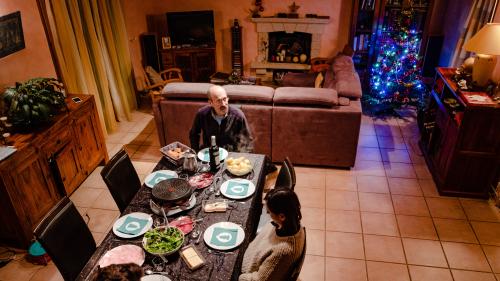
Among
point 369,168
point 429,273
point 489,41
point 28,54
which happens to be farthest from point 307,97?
point 28,54

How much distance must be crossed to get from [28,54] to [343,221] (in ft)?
12.4

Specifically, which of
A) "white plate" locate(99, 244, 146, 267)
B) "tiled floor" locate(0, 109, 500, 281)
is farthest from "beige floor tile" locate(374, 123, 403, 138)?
"white plate" locate(99, 244, 146, 267)

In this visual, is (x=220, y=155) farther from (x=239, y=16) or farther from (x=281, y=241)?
(x=239, y=16)

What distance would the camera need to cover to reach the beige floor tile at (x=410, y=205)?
3.82m

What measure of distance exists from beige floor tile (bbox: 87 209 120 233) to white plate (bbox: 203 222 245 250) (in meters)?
1.68

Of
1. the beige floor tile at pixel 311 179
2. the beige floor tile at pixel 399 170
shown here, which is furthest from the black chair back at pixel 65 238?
the beige floor tile at pixel 399 170

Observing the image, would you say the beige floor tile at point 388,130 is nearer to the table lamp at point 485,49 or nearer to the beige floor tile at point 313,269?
the table lamp at point 485,49

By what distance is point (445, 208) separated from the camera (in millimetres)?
3863

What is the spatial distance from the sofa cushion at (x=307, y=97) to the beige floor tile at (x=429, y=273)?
1.82 meters

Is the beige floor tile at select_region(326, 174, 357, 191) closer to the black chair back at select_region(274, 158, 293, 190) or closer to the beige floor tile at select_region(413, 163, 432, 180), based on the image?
the beige floor tile at select_region(413, 163, 432, 180)

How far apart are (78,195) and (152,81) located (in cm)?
265

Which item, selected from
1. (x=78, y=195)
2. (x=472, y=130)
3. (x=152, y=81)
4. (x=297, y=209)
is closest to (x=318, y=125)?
(x=472, y=130)

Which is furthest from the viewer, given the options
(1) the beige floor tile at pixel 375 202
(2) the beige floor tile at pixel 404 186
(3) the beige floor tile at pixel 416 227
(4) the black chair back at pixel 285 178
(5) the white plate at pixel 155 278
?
(2) the beige floor tile at pixel 404 186

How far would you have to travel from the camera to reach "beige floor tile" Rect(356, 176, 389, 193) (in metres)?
4.16
